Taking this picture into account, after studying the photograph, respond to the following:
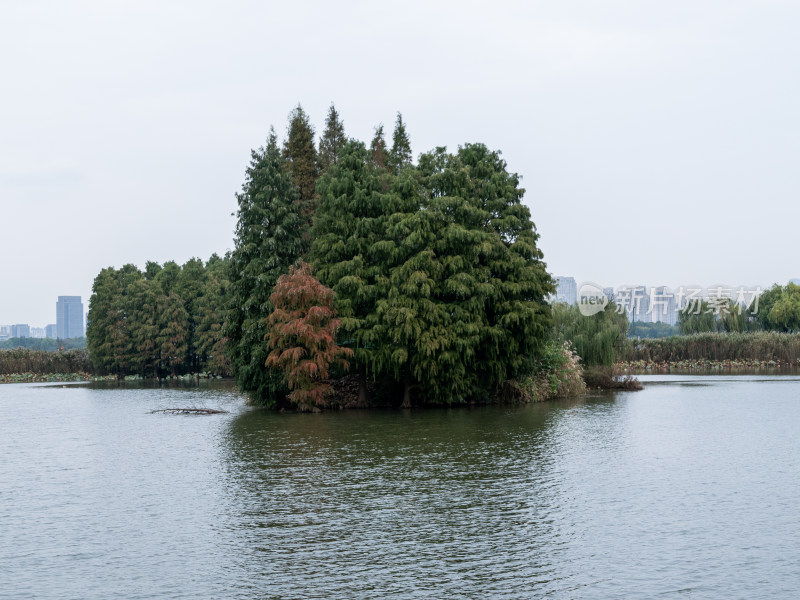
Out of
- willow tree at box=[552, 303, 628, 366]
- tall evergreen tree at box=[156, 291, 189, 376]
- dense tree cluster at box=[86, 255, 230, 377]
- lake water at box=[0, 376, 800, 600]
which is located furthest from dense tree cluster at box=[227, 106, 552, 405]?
tall evergreen tree at box=[156, 291, 189, 376]

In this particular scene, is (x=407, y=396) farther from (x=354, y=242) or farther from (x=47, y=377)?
(x=47, y=377)

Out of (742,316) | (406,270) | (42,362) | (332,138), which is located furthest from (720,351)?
(42,362)

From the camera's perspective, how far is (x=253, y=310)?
46688 millimetres

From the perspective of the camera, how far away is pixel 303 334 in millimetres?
40812

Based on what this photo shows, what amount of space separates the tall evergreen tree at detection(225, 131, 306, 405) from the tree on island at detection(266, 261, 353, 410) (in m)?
2.91

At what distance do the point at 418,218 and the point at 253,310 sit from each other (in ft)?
35.3

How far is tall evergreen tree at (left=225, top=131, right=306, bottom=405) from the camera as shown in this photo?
45719 millimetres

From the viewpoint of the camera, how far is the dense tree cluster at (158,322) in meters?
90.8

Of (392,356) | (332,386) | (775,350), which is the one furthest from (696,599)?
(775,350)

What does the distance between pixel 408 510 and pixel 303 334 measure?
898 inches

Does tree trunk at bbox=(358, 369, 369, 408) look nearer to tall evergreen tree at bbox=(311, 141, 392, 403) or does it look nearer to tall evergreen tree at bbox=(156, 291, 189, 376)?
tall evergreen tree at bbox=(311, 141, 392, 403)

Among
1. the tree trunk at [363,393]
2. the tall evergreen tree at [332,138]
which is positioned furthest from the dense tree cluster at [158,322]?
the tree trunk at [363,393]

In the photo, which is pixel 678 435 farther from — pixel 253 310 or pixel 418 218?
pixel 253 310

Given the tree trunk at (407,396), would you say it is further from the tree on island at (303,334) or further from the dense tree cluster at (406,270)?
the tree on island at (303,334)
